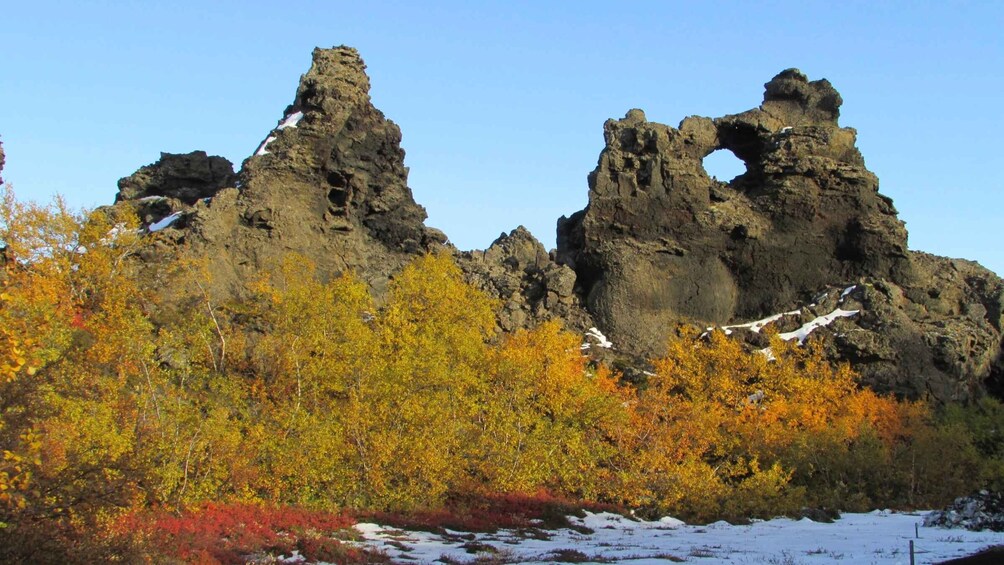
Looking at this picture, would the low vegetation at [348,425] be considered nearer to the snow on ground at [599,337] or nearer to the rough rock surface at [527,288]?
the snow on ground at [599,337]

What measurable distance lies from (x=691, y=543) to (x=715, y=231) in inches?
2158

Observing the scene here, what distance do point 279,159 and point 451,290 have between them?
28.2 meters

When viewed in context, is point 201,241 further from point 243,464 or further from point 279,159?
point 243,464

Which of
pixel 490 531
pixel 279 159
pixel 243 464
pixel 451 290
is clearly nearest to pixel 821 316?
pixel 451 290

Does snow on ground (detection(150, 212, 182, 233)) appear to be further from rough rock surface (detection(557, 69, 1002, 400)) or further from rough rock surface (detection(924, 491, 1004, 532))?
rough rock surface (detection(924, 491, 1004, 532))

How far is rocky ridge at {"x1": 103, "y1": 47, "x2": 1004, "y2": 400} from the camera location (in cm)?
6706

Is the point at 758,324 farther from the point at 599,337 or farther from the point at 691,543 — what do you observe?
the point at 691,543

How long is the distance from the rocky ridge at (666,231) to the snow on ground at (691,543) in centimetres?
3689

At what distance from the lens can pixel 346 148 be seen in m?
71.2

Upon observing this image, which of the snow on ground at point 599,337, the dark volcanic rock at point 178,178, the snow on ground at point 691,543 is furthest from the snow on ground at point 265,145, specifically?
the snow on ground at point 691,543

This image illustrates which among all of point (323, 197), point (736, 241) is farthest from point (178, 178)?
point (736, 241)

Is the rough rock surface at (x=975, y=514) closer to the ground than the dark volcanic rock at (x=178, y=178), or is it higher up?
closer to the ground

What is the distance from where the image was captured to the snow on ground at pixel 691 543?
22.6 meters

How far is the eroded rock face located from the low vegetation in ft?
61.9
